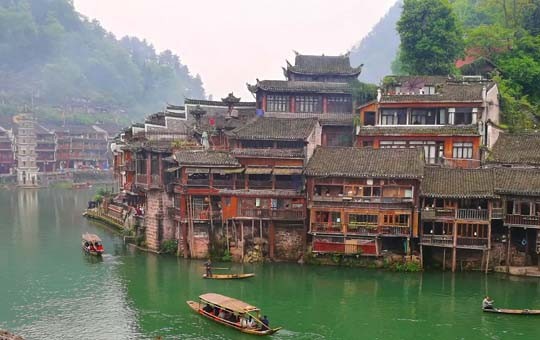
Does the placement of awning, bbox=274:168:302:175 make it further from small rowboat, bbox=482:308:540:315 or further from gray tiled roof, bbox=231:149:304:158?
small rowboat, bbox=482:308:540:315

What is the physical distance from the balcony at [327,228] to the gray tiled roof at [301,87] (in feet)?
64.5

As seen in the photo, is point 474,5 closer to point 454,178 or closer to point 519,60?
point 519,60

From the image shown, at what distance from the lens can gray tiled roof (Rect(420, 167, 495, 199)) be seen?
41.4 metres

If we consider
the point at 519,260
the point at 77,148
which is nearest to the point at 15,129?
the point at 77,148

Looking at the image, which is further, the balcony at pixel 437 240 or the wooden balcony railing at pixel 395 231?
the wooden balcony railing at pixel 395 231

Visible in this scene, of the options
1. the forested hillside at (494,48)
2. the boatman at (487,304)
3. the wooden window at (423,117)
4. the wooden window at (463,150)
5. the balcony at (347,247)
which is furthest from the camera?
the forested hillside at (494,48)

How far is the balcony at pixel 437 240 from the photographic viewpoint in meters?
41.8

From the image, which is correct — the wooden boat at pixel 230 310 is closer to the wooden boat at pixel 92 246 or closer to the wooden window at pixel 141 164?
the wooden boat at pixel 92 246

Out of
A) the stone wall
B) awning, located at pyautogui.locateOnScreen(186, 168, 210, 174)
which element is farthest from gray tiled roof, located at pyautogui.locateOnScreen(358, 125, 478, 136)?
awning, located at pyautogui.locateOnScreen(186, 168, 210, 174)

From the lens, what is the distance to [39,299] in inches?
1469

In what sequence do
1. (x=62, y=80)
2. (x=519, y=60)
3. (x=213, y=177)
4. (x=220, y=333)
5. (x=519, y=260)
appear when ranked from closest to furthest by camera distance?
(x=220, y=333) → (x=519, y=260) → (x=213, y=177) → (x=519, y=60) → (x=62, y=80)

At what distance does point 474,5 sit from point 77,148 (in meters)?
80.9

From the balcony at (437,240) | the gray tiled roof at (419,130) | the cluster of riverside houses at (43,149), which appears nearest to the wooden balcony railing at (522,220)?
the balcony at (437,240)

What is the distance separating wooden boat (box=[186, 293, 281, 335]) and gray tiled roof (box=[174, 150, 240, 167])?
1284 cm
